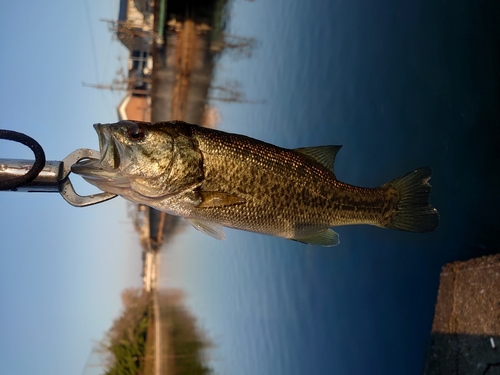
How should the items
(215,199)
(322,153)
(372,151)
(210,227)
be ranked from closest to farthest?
1. (215,199)
2. (210,227)
3. (322,153)
4. (372,151)

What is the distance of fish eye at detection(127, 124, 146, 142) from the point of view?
3.25 m

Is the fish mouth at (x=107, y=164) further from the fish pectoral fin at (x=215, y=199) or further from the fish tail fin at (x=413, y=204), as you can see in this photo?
the fish tail fin at (x=413, y=204)

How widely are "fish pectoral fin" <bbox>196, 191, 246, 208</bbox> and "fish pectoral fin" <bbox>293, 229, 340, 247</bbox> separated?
2.73 feet

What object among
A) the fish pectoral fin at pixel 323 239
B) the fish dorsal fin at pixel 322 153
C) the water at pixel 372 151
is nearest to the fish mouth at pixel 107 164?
the fish dorsal fin at pixel 322 153

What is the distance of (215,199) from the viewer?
3.31m

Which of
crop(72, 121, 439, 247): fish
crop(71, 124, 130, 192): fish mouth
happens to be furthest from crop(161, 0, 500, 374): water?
crop(71, 124, 130, 192): fish mouth

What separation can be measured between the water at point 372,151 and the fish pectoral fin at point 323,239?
3.53m

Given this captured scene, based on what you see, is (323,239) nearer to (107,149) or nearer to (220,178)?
(220,178)

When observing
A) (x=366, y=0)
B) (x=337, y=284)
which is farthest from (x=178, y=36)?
(x=337, y=284)

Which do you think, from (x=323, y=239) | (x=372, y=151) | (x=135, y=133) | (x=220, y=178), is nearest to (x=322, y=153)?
(x=323, y=239)

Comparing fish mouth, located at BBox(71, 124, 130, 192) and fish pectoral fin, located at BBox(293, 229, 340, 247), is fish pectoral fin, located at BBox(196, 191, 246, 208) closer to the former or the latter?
fish mouth, located at BBox(71, 124, 130, 192)

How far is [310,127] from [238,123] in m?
8.29

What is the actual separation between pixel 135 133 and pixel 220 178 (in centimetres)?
78

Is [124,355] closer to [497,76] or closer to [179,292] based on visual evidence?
[179,292]
